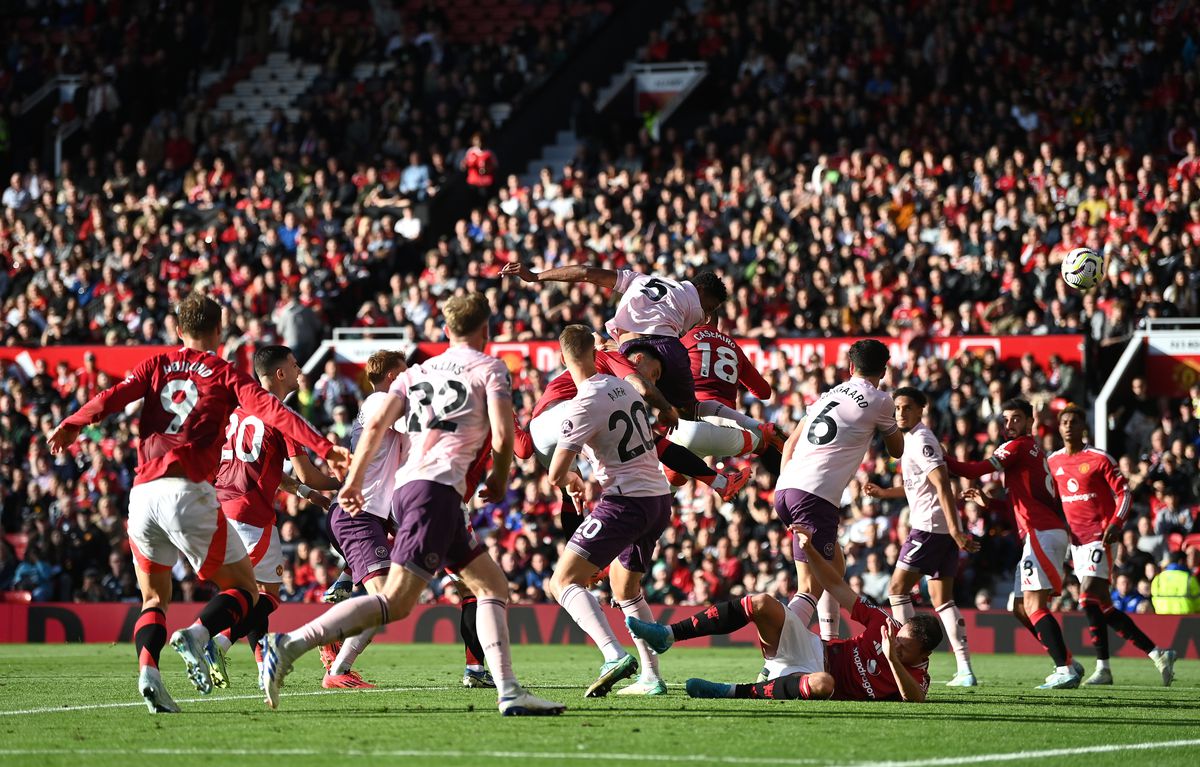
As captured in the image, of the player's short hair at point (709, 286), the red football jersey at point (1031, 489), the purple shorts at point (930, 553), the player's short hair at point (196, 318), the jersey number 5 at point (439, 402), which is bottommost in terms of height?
the purple shorts at point (930, 553)

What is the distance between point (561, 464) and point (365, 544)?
2.10 meters

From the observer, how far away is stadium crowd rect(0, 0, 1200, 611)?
21.0 m

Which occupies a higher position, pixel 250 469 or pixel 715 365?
pixel 250 469

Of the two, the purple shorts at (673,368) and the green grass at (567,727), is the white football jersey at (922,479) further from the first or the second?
the purple shorts at (673,368)

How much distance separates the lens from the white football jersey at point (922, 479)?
13.2m

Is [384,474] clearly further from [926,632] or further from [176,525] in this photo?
[926,632]

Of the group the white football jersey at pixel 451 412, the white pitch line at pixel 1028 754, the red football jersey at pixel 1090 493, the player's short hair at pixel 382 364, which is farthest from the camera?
the red football jersey at pixel 1090 493

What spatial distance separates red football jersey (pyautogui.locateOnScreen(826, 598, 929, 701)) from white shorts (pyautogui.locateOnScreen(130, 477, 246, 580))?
402 cm

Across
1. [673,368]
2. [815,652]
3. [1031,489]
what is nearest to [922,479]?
[1031,489]

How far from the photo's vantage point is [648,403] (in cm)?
1252

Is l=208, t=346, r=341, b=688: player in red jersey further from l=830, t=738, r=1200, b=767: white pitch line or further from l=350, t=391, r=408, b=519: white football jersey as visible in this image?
l=830, t=738, r=1200, b=767: white pitch line

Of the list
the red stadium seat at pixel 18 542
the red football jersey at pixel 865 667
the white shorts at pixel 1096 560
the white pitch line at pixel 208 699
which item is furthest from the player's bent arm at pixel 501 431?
the red stadium seat at pixel 18 542

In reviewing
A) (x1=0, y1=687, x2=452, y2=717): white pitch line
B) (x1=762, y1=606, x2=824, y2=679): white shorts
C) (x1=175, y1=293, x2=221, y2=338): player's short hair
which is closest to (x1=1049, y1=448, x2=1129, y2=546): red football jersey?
(x1=762, y1=606, x2=824, y2=679): white shorts

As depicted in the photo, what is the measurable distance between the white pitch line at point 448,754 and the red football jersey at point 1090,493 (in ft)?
23.6
